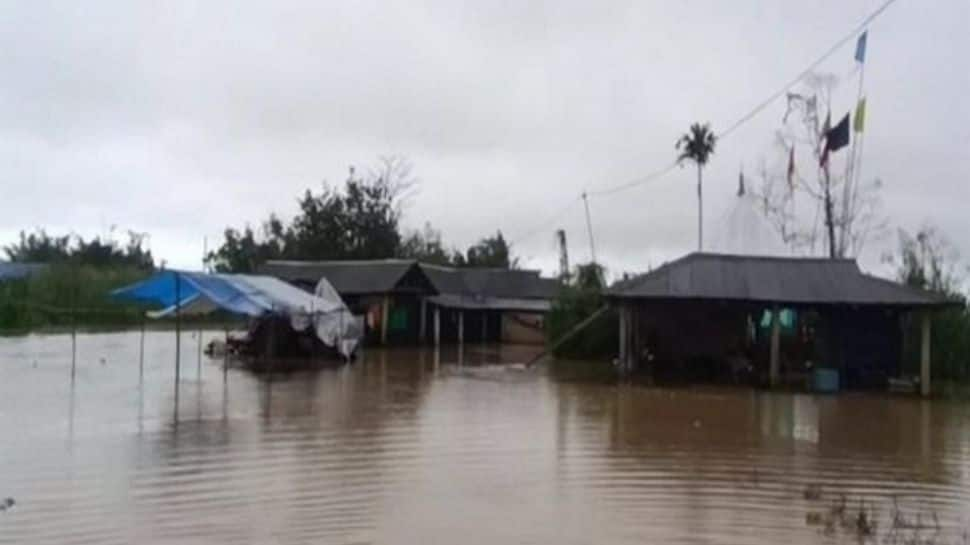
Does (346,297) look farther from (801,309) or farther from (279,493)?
(279,493)

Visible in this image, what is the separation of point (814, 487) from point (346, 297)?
33.5 metres

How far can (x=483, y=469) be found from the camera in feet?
41.1

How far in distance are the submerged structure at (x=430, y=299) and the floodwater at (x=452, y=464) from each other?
20.0m

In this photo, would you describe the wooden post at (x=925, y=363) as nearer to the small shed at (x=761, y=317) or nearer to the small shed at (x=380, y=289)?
the small shed at (x=761, y=317)

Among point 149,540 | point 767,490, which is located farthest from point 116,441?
point 767,490

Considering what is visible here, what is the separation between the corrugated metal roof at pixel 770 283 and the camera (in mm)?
26547

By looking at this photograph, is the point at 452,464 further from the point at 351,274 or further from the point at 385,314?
the point at 351,274

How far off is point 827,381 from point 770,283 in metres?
2.75

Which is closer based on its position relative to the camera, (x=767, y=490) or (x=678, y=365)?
(x=767, y=490)

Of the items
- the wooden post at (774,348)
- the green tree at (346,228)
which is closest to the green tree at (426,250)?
the green tree at (346,228)

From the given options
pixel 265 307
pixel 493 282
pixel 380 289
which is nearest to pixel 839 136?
pixel 265 307

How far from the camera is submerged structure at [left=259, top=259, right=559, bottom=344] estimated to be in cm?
4400

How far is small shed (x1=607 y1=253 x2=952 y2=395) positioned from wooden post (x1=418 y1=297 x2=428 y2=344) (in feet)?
55.5

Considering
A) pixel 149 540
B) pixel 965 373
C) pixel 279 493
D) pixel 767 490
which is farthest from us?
pixel 965 373
